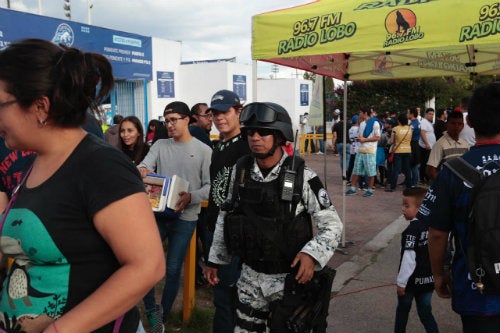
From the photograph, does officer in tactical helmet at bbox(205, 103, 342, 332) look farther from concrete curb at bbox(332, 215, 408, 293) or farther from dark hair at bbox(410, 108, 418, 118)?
dark hair at bbox(410, 108, 418, 118)

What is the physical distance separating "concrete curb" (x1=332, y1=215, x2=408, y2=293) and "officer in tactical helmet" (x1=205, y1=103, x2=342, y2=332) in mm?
2513

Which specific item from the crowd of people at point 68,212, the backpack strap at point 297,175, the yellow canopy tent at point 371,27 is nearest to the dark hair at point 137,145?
the yellow canopy tent at point 371,27

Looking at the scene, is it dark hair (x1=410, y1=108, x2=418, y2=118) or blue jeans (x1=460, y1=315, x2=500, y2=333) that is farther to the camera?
dark hair (x1=410, y1=108, x2=418, y2=118)

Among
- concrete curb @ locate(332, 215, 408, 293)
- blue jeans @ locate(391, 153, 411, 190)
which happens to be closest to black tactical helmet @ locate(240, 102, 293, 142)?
concrete curb @ locate(332, 215, 408, 293)

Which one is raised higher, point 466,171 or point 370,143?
point 466,171

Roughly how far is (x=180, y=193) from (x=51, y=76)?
8.14ft

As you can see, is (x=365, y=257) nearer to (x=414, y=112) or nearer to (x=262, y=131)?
(x=262, y=131)

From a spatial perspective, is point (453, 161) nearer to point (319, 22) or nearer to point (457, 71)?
point (319, 22)

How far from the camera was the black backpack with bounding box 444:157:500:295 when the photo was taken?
1.98 metres

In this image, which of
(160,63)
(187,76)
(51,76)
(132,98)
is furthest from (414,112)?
(51,76)

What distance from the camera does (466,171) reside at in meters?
2.16

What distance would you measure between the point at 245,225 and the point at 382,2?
2.76 metres

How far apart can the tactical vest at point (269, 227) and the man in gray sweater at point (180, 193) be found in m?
1.18

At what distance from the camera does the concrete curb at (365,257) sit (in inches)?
207
